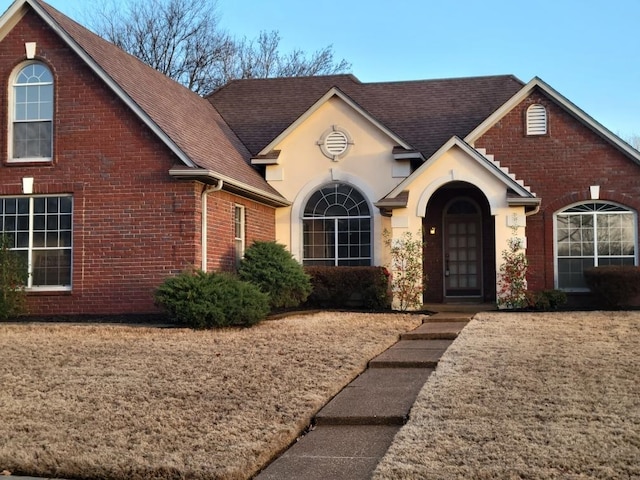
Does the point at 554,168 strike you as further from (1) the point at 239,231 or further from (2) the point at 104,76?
(2) the point at 104,76

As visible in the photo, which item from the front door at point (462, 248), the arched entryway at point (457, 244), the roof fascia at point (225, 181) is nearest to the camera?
the roof fascia at point (225, 181)

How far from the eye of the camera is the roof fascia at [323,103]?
63.3 ft

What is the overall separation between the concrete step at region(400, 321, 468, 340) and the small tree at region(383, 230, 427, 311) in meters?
3.47

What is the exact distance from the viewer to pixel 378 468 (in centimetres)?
578

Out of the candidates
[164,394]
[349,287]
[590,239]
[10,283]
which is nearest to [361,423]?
[164,394]

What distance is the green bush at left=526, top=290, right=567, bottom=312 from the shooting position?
56.6 feet

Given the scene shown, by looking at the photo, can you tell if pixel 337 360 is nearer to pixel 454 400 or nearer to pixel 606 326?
pixel 454 400

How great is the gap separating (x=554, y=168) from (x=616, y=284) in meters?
3.24

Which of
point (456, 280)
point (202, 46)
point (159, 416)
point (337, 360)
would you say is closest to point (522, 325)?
point (337, 360)

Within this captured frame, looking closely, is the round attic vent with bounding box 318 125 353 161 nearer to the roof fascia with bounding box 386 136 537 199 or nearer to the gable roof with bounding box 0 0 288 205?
the gable roof with bounding box 0 0 288 205

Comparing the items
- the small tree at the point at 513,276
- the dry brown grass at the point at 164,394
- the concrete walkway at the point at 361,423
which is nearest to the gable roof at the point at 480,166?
the small tree at the point at 513,276

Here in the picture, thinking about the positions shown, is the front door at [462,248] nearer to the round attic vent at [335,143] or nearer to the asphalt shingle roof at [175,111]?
the round attic vent at [335,143]

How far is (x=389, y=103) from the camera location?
22453mm

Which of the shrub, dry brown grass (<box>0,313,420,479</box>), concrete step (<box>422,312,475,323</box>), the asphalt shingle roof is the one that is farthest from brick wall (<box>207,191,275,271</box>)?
the shrub
